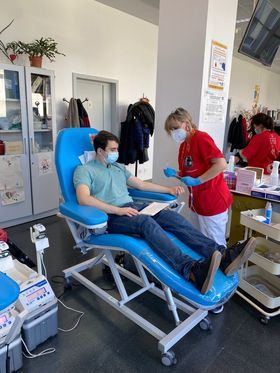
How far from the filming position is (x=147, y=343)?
5.24 feet

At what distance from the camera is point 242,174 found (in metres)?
2.24

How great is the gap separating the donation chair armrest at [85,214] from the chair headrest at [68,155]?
207mm

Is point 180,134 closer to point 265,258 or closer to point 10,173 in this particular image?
point 265,258

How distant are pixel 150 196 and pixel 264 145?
4.42 feet

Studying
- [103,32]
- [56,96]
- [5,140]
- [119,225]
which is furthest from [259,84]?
[119,225]

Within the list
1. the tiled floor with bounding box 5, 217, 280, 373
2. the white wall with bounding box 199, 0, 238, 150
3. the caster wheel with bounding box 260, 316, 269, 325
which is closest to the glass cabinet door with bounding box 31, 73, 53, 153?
the white wall with bounding box 199, 0, 238, 150

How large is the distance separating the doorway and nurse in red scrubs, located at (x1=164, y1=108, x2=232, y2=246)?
96.6 inches

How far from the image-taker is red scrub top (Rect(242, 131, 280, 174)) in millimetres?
2652

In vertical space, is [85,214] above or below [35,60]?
below

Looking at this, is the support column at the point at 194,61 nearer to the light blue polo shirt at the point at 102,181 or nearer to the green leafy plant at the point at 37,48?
the light blue polo shirt at the point at 102,181

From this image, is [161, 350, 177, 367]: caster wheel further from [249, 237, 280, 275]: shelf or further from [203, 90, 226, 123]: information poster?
[203, 90, 226, 123]: information poster

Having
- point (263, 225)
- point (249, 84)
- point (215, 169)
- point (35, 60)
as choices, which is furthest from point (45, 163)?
point (249, 84)

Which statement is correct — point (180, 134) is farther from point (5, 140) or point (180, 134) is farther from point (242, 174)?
point (5, 140)

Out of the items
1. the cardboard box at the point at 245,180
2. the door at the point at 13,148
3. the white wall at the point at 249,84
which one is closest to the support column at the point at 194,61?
the cardboard box at the point at 245,180
